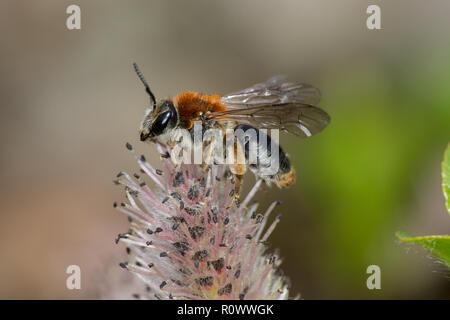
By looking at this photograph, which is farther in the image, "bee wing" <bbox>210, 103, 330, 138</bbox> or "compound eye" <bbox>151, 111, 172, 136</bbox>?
"bee wing" <bbox>210, 103, 330, 138</bbox>

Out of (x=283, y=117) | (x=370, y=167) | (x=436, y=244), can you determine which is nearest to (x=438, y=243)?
(x=436, y=244)

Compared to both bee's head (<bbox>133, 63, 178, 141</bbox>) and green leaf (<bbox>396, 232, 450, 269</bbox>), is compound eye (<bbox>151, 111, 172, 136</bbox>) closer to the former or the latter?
bee's head (<bbox>133, 63, 178, 141</bbox>)

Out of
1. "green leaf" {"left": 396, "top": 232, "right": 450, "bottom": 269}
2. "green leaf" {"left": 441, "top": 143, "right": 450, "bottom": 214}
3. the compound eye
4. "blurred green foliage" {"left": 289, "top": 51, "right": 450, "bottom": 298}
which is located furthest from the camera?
"blurred green foliage" {"left": 289, "top": 51, "right": 450, "bottom": 298}

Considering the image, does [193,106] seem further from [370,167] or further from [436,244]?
[370,167]

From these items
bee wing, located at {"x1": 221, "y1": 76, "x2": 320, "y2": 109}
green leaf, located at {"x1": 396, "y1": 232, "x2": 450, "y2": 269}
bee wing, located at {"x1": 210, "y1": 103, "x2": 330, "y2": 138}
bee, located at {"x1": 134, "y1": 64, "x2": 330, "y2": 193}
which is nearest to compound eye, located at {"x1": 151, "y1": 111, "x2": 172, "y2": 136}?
bee, located at {"x1": 134, "y1": 64, "x2": 330, "y2": 193}

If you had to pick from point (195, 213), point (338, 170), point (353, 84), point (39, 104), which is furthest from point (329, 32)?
point (195, 213)

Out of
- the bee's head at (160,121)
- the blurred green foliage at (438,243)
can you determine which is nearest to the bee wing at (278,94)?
the bee's head at (160,121)

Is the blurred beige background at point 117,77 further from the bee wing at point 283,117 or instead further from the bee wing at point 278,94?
the bee wing at point 283,117
